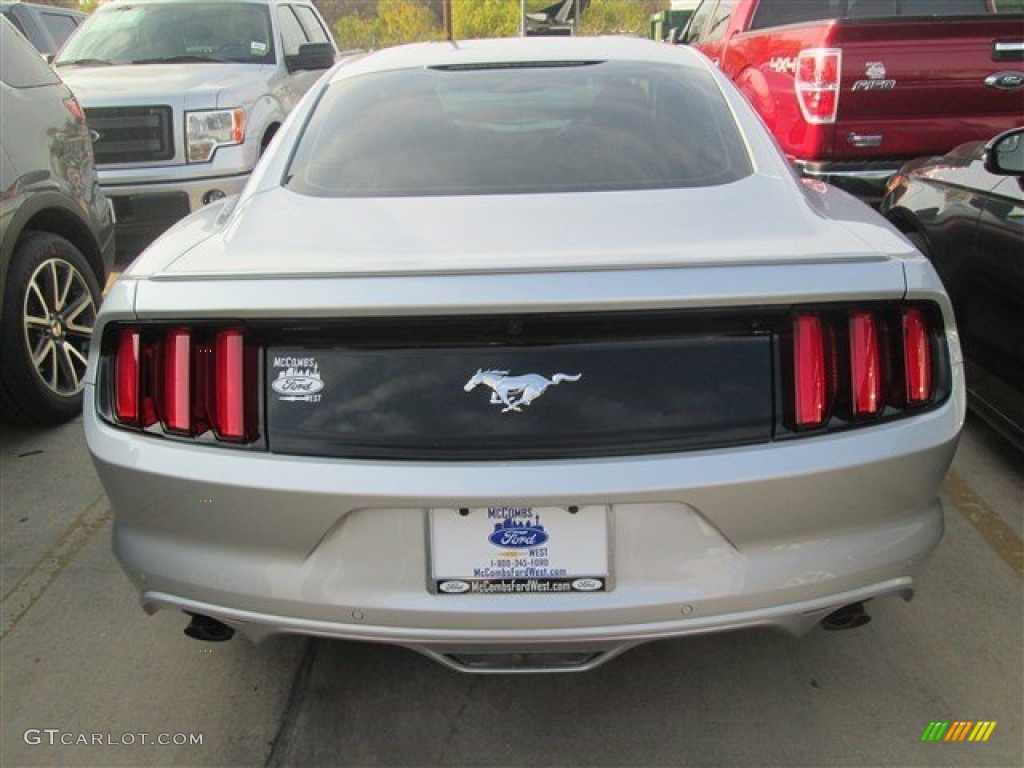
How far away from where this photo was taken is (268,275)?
2006 millimetres

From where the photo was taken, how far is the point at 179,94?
6.47 meters

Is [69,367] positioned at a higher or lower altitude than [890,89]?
lower

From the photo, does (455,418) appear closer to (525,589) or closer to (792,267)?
(525,589)

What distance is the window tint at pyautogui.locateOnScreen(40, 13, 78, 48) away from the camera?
11.3 metres

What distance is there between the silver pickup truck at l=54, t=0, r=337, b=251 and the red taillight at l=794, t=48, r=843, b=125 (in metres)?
3.88

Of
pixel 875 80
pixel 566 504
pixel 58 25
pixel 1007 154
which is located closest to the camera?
pixel 566 504

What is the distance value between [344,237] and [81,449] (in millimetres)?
2689

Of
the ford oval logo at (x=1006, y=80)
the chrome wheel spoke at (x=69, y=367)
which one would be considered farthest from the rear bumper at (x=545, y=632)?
the ford oval logo at (x=1006, y=80)

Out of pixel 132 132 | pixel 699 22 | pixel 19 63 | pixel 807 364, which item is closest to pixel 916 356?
pixel 807 364

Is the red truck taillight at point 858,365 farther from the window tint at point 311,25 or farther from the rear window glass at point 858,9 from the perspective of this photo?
the window tint at point 311,25

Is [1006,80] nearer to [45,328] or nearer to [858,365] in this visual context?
[858,365]

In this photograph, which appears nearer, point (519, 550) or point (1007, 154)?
point (519, 550)

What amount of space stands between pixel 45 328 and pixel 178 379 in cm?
276

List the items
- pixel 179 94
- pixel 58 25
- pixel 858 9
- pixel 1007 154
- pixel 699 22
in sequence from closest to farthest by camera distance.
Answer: pixel 1007 154, pixel 179 94, pixel 858 9, pixel 699 22, pixel 58 25
